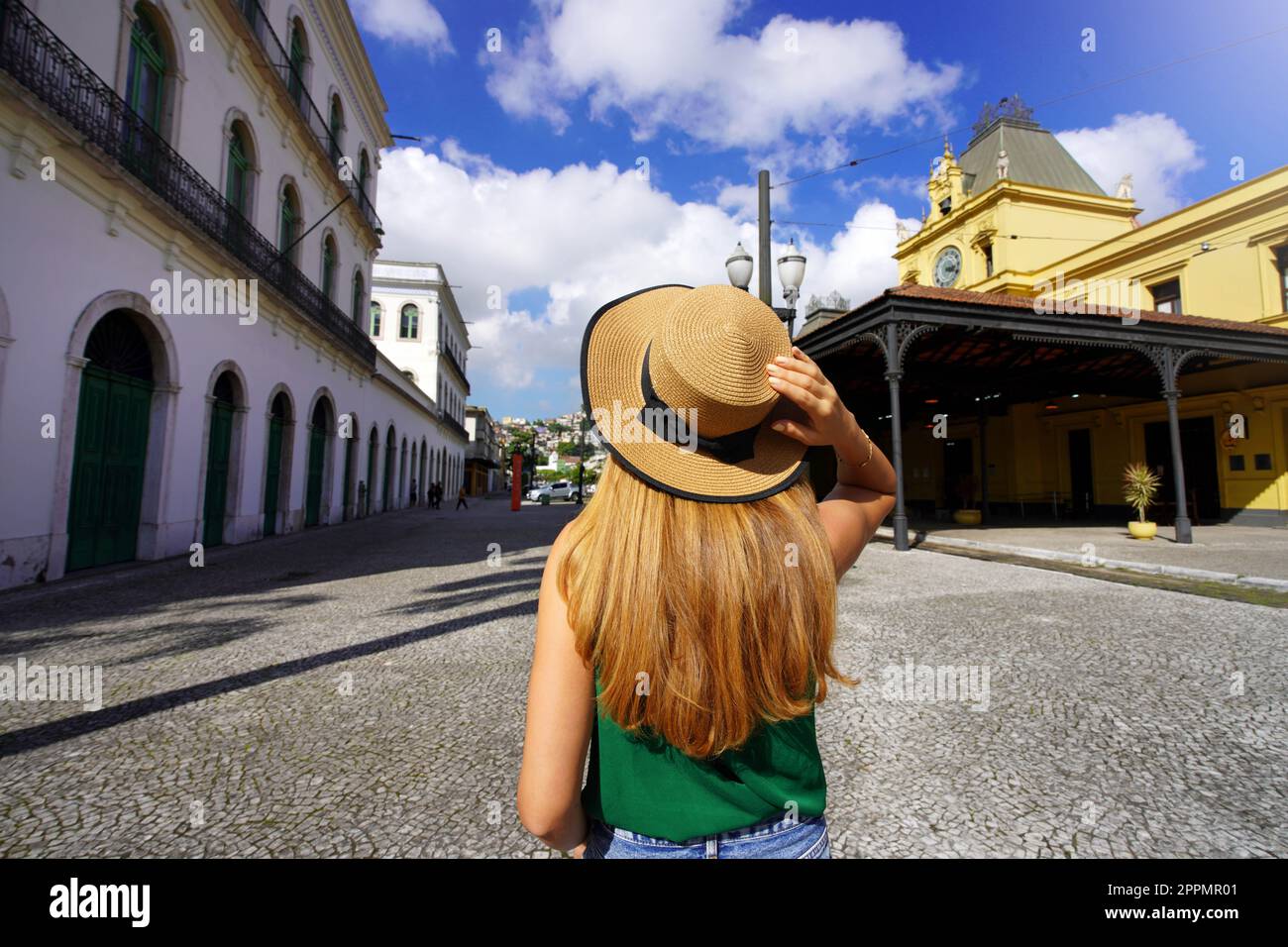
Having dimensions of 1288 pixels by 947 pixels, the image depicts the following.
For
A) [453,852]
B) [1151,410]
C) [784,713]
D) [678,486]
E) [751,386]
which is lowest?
[453,852]

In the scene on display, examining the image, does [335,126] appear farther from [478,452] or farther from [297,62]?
[478,452]

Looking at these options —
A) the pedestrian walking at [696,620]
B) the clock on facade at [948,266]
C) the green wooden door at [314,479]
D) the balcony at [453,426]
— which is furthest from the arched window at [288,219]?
A: the clock on facade at [948,266]

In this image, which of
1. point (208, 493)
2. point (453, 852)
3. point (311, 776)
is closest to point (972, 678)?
point (453, 852)

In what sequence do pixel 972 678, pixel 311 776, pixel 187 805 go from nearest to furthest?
pixel 187 805
pixel 311 776
pixel 972 678

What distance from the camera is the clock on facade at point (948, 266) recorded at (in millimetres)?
27895

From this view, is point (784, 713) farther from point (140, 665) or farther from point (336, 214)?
point (336, 214)

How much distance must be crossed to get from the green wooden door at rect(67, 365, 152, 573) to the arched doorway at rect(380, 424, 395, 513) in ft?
51.5

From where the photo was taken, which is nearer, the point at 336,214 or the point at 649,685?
the point at 649,685

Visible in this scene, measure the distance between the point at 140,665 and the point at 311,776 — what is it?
275 centimetres

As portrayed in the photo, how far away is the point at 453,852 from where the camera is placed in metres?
2.18

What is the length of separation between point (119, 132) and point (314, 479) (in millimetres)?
10600

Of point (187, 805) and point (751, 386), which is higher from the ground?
point (751, 386)

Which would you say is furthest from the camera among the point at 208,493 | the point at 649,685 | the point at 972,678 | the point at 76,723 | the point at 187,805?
the point at 208,493

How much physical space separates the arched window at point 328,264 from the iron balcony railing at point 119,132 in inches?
163
